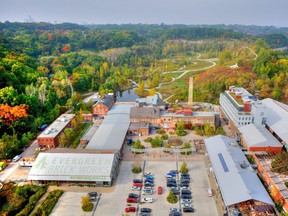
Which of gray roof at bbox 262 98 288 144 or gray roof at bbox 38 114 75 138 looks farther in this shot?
gray roof at bbox 38 114 75 138

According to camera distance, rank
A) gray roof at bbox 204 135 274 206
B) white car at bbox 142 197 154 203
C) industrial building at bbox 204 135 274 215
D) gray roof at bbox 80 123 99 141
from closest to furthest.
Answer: industrial building at bbox 204 135 274 215
gray roof at bbox 204 135 274 206
white car at bbox 142 197 154 203
gray roof at bbox 80 123 99 141

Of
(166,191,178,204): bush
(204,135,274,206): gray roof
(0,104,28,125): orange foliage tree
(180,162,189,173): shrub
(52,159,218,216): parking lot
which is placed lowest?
(52,159,218,216): parking lot

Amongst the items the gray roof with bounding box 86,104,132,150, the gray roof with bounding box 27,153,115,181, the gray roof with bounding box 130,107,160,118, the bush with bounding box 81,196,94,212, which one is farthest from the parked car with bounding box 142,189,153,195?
the gray roof with bounding box 130,107,160,118

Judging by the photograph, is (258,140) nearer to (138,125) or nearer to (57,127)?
(138,125)

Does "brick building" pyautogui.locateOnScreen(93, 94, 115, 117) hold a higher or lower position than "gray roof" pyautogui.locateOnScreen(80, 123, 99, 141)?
higher

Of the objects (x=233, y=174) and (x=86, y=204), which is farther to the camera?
(x=233, y=174)

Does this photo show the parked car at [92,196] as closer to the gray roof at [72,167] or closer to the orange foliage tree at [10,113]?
the gray roof at [72,167]

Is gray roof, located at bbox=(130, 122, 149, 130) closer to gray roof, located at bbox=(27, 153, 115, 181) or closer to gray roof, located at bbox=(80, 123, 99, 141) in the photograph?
gray roof, located at bbox=(80, 123, 99, 141)

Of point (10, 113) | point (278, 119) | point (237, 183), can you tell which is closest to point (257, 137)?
point (278, 119)

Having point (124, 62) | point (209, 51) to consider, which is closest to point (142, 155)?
point (124, 62)
